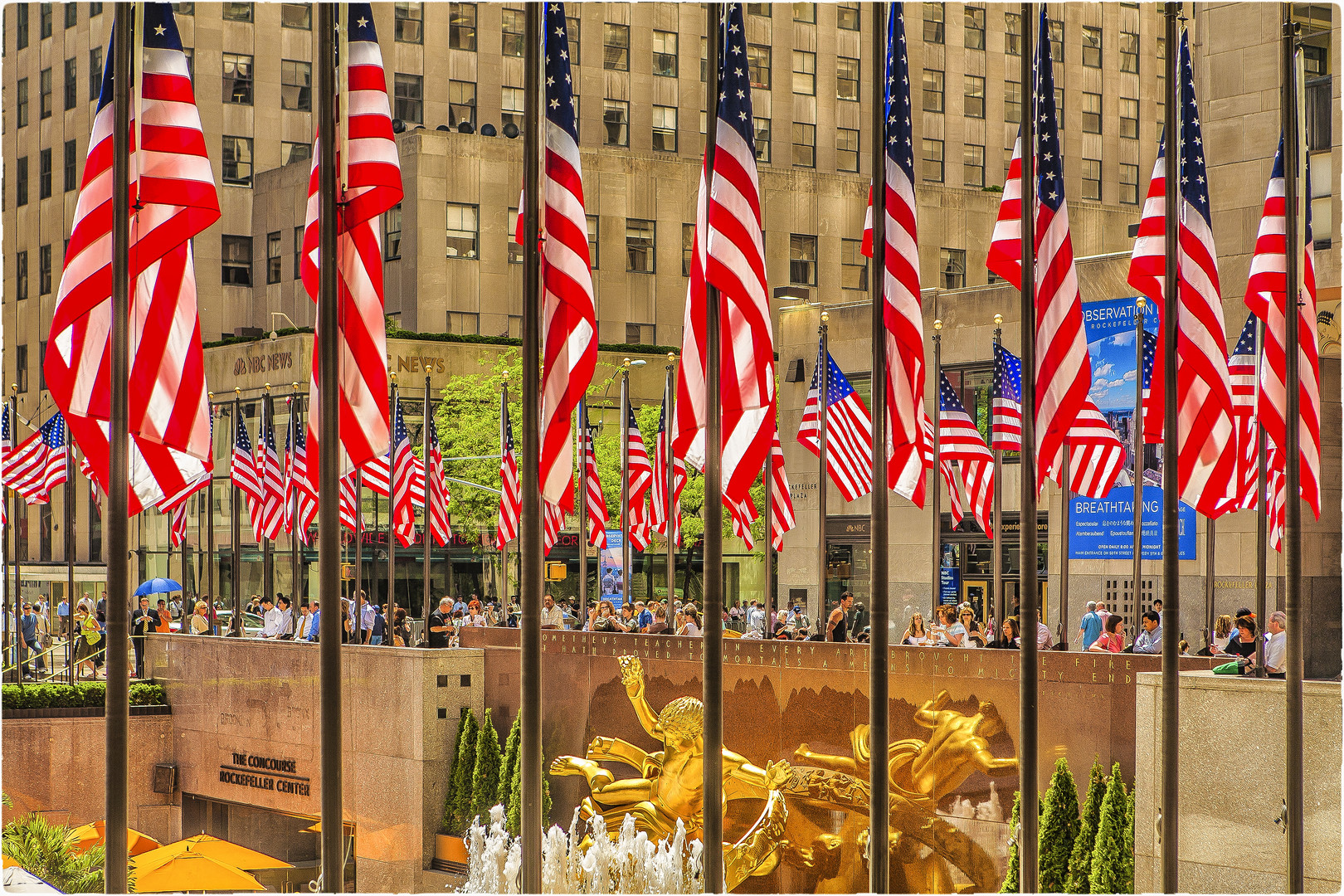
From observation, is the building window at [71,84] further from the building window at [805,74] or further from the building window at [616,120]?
the building window at [805,74]

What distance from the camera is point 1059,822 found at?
21.6m

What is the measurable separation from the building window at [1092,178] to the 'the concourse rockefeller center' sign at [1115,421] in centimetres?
4165

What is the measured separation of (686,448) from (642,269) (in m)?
55.9

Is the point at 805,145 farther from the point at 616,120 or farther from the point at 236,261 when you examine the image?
the point at 236,261

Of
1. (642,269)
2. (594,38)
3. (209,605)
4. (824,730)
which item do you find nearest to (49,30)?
(594,38)

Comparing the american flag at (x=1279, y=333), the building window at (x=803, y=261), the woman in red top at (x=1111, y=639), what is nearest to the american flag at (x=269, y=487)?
the woman in red top at (x=1111, y=639)

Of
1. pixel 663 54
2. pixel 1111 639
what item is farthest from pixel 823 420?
pixel 663 54

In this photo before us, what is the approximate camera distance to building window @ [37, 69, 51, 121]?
78.6 meters

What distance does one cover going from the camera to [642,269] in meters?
70.0

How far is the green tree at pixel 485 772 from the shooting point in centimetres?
3014

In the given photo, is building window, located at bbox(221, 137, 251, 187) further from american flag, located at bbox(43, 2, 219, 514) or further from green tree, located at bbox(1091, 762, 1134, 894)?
american flag, located at bbox(43, 2, 219, 514)

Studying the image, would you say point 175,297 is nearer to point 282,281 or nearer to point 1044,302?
point 1044,302

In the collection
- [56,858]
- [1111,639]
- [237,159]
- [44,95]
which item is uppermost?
[44,95]

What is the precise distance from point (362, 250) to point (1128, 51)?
239 ft
